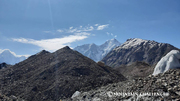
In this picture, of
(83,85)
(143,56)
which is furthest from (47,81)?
(143,56)

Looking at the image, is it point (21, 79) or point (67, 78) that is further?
point (21, 79)

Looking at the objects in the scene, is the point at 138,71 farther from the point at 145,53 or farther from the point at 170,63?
the point at 145,53

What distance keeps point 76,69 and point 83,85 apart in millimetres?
4968

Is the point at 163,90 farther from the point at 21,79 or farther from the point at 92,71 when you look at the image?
the point at 21,79

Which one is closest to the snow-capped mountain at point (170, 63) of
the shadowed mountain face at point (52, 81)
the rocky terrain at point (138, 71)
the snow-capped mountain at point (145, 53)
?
the shadowed mountain face at point (52, 81)

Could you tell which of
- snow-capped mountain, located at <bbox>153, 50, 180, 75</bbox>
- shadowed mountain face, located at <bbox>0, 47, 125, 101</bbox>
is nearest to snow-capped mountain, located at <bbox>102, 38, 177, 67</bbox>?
shadowed mountain face, located at <bbox>0, 47, 125, 101</bbox>

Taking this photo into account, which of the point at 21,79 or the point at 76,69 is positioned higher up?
the point at 76,69

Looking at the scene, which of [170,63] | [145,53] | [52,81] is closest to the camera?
[170,63]

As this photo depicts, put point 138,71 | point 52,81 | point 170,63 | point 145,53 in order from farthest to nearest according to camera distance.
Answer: point 145,53 → point 138,71 → point 52,81 → point 170,63

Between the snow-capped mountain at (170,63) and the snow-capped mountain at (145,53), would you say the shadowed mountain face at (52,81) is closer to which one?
the snow-capped mountain at (170,63)

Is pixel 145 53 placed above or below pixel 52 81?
above

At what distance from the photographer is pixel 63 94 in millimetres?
15883

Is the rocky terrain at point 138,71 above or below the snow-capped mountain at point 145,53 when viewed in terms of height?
below

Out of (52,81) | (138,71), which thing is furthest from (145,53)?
(52,81)
